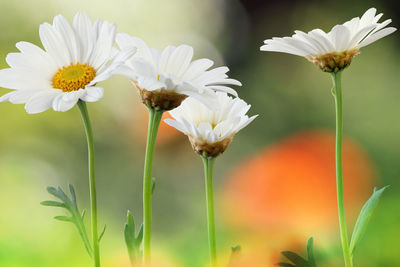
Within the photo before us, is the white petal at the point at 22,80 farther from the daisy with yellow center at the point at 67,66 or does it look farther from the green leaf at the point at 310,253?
the green leaf at the point at 310,253

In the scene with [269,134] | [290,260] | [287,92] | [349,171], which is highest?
[287,92]

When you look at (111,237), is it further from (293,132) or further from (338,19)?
(338,19)

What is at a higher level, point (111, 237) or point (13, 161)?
point (13, 161)

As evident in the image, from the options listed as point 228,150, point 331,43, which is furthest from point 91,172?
point 228,150

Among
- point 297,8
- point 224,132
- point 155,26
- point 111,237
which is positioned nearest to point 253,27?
point 297,8

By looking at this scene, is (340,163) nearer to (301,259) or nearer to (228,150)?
(301,259)

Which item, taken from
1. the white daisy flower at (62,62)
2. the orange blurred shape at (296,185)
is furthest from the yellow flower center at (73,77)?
the orange blurred shape at (296,185)
